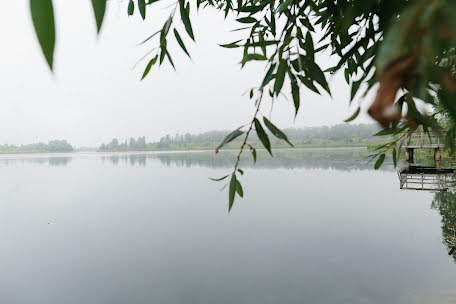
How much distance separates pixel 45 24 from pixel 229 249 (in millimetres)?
9965

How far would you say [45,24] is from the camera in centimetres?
15

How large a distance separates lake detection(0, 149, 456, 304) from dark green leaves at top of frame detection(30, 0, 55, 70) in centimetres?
792

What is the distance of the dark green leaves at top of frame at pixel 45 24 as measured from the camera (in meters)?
0.15

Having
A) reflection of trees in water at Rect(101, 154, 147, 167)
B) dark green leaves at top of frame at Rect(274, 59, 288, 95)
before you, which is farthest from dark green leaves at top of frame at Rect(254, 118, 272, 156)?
reflection of trees in water at Rect(101, 154, 147, 167)

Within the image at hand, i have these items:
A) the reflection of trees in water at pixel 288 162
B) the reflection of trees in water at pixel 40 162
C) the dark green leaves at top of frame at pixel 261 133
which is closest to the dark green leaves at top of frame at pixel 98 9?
the dark green leaves at top of frame at pixel 261 133

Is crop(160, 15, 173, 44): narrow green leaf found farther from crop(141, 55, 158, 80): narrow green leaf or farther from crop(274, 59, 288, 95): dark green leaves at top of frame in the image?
crop(274, 59, 288, 95): dark green leaves at top of frame

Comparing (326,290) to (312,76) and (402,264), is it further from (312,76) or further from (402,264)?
(312,76)

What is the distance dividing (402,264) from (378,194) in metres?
7.83

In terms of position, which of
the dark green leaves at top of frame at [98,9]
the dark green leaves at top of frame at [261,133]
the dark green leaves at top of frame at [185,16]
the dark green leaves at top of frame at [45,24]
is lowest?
the dark green leaves at top of frame at [261,133]

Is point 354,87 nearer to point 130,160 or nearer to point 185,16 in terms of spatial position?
point 185,16

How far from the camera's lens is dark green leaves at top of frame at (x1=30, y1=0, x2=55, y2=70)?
0.15 metres

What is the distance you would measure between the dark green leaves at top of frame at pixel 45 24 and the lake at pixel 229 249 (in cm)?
792

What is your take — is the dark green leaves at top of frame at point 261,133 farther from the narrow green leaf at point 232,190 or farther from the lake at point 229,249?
the lake at point 229,249

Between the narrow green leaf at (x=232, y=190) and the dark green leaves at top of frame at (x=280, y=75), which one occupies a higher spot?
the dark green leaves at top of frame at (x=280, y=75)
